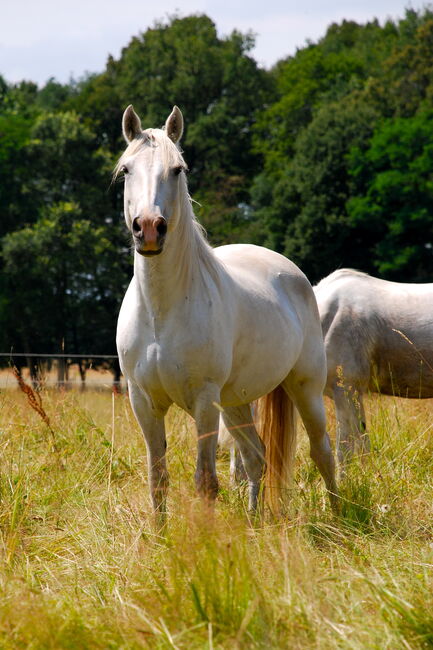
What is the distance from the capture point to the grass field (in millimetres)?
2707

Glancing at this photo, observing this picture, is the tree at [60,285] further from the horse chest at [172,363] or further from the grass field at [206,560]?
the horse chest at [172,363]

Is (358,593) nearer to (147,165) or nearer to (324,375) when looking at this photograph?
(147,165)

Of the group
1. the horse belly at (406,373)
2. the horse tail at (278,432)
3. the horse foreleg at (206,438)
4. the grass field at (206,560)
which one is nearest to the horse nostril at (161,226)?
the horse foreleg at (206,438)

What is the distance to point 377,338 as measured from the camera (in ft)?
23.7

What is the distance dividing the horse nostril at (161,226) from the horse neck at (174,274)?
0.34 metres

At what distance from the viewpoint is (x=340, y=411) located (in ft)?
22.5

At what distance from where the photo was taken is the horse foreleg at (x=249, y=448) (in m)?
5.24

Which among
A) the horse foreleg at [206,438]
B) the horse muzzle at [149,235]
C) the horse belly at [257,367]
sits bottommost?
the horse foreleg at [206,438]

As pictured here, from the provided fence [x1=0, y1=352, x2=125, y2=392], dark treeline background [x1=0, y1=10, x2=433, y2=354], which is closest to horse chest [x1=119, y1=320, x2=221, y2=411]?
fence [x1=0, y1=352, x2=125, y2=392]

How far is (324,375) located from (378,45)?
39114mm

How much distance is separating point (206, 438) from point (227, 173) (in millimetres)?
33065

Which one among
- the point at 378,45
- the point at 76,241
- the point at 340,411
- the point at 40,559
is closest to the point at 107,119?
the point at 76,241

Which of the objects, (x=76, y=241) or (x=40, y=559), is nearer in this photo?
(x=40, y=559)

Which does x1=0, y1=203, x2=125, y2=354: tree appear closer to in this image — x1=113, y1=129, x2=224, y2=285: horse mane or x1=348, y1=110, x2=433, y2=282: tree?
x1=348, y1=110, x2=433, y2=282: tree
